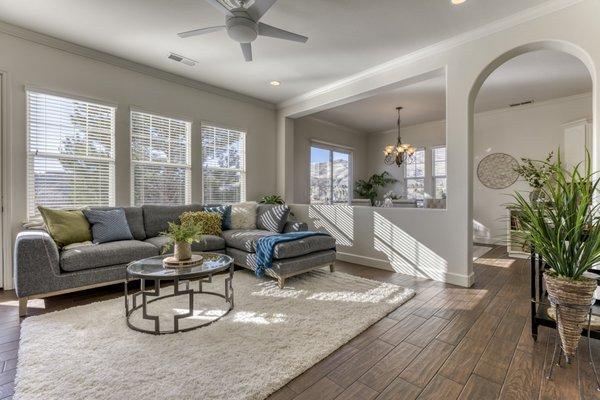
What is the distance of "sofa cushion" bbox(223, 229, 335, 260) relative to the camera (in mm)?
Answer: 3344

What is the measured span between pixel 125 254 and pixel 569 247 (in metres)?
3.79

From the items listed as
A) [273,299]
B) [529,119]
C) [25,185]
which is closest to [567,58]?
[529,119]

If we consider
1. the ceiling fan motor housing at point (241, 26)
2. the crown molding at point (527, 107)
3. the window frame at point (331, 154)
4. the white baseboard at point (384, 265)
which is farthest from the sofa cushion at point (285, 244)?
the crown molding at point (527, 107)

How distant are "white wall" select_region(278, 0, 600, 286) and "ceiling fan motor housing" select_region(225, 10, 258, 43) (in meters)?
2.24

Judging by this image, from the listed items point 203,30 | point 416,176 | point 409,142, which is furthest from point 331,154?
point 203,30

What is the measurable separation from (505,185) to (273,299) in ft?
18.6

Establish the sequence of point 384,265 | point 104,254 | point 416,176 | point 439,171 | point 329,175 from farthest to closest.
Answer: point 416,176 < point 329,175 < point 439,171 < point 384,265 < point 104,254

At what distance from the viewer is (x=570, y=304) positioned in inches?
66.8

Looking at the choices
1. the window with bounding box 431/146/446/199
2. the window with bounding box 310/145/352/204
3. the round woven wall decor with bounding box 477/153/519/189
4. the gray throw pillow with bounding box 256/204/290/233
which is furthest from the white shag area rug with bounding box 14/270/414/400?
the window with bounding box 431/146/446/199

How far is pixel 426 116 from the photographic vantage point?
6.59 metres

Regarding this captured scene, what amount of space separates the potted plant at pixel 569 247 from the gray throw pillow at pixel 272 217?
308cm

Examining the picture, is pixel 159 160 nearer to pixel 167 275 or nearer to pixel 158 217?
pixel 158 217

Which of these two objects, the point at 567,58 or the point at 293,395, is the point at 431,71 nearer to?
the point at 567,58

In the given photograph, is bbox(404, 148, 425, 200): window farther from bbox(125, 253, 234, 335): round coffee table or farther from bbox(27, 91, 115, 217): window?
bbox(27, 91, 115, 217): window
